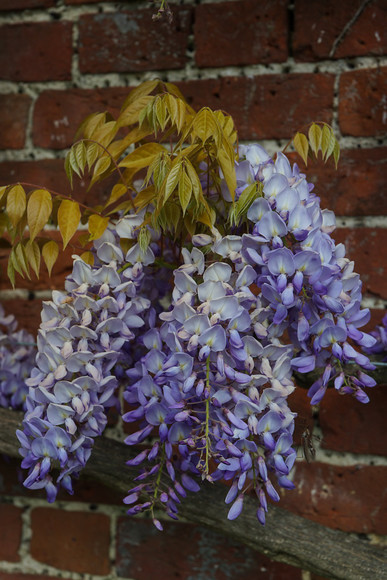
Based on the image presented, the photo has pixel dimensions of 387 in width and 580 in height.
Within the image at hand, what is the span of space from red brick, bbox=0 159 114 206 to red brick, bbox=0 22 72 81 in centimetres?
13

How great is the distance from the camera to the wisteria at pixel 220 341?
0.60 meters

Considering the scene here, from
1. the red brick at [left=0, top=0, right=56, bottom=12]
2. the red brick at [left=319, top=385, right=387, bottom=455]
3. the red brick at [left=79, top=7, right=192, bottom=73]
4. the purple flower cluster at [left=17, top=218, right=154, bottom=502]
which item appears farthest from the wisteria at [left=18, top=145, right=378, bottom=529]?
the red brick at [left=0, top=0, right=56, bottom=12]

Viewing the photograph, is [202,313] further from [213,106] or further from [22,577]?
[22,577]

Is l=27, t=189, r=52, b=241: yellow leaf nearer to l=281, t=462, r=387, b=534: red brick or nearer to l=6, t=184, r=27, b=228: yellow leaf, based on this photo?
l=6, t=184, r=27, b=228: yellow leaf

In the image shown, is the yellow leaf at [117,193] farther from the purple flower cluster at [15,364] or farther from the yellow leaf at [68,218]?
the purple flower cluster at [15,364]

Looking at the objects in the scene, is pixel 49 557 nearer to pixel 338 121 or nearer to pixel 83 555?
pixel 83 555

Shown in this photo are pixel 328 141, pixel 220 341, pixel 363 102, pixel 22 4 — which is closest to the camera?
pixel 220 341

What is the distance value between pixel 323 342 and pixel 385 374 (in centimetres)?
18

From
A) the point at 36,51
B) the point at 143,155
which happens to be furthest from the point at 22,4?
the point at 143,155

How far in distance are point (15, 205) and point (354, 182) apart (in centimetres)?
46

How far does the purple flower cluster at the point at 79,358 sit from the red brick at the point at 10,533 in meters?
0.36

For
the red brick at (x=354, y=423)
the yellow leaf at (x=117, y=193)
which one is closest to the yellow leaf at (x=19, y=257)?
the yellow leaf at (x=117, y=193)

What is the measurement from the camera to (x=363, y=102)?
2.84 feet

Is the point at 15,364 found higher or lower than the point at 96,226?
lower
